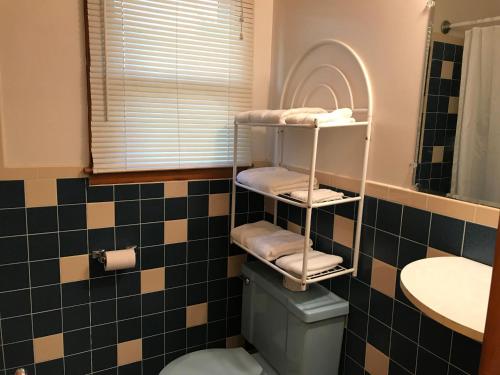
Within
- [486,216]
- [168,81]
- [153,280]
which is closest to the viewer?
[486,216]

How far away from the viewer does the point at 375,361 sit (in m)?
1.55

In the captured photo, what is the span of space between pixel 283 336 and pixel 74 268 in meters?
0.97

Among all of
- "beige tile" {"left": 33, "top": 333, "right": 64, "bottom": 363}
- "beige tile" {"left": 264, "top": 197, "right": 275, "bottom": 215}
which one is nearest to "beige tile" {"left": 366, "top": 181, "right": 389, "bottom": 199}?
"beige tile" {"left": 264, "top": 197, "right": 275, "bottom": 215}

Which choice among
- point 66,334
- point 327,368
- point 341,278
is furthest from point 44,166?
point 327,368

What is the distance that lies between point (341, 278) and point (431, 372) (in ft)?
1.62

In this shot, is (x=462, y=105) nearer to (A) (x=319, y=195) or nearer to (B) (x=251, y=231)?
(A) (x=319, y=195)

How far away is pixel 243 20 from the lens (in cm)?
198

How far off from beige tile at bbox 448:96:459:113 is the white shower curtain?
0.05ft

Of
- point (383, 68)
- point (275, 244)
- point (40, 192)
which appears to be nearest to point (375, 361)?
point (275, 244)

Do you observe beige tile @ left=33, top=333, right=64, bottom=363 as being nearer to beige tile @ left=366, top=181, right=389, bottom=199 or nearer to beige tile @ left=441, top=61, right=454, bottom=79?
beige tile @ left=366, top=181, right=389, bottom=199

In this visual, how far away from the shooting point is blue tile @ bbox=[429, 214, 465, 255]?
123 cm

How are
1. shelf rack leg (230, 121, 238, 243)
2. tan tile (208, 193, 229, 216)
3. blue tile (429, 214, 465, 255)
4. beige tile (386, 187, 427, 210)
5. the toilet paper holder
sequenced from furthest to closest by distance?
tan tile (208, 193, 229, 216)
shelf rack leg (230, 121, 238, 243)
the toilet paper holder
beige tile (386, 187, 427, 210)
blue tile (429, 214, 465, 255)

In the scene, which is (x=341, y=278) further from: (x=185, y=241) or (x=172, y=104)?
(x=172, y=104)

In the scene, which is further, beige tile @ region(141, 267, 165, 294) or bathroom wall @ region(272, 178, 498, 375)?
beige tile @ region(141, 267, 165, 294)
